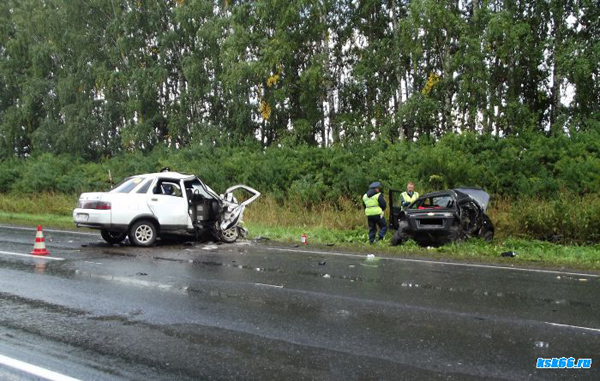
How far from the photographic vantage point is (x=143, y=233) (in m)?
13.3

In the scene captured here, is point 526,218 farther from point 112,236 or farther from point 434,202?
point 112,236

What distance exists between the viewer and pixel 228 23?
30000 mm

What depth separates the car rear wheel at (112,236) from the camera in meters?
13.8

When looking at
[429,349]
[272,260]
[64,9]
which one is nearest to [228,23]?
[64,9]

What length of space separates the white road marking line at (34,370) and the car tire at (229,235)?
31.4 ft

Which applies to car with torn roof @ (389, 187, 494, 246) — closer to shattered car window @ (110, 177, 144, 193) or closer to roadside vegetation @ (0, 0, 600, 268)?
roadside vegetation @ (0, 0, 600, 268)

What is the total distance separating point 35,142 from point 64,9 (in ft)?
32.2

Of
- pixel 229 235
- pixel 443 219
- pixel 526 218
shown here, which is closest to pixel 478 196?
pixel 526 218

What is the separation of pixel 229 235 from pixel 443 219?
570cm

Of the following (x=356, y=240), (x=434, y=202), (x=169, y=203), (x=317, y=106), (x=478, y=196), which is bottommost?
(x=356, y=240)

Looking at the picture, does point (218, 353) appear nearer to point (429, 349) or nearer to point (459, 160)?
point (429, 349)

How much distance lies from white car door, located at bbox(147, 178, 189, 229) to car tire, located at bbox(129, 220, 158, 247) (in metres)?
0.26

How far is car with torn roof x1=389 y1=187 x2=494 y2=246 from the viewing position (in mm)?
13070

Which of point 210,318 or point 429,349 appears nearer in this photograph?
point 429,349
